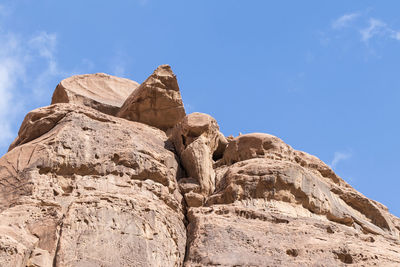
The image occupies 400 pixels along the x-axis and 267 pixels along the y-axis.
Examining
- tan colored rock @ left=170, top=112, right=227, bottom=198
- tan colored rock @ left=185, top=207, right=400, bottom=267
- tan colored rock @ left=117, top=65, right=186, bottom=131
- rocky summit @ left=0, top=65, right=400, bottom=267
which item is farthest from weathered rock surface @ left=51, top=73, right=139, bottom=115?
tan colored rock @ left=185, top=207, right=400, bottom=267

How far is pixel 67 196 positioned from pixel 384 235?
23.2 ft

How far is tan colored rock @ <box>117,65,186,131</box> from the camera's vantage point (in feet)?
58.8

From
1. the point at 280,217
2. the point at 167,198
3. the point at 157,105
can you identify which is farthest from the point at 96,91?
the point at 280,217

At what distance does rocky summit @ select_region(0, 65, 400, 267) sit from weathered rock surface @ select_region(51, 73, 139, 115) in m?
1.09

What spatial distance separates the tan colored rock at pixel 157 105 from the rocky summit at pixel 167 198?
1.0 inches

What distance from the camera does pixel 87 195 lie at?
13.4 m

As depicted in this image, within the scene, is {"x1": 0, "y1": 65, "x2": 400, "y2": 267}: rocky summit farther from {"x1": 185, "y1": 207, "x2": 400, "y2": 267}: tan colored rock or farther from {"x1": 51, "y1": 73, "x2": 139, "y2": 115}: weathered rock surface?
{"x1": 51, "y1": 73, "x2": 139, "y2": 115}: weathered rock surface

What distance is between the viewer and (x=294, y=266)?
12.8 m

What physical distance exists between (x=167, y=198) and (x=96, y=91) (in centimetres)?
636

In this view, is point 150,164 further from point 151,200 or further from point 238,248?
point 238,248

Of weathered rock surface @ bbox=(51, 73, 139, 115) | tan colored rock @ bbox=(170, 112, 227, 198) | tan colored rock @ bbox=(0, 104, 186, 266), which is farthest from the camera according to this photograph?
weathered rock surface @ bbox=(51, 73, 139, 115)

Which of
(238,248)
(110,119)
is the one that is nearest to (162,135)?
(110,119)

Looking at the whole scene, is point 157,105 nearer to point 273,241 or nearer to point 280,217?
point 280,217

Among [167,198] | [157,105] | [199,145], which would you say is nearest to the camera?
[167,198]
